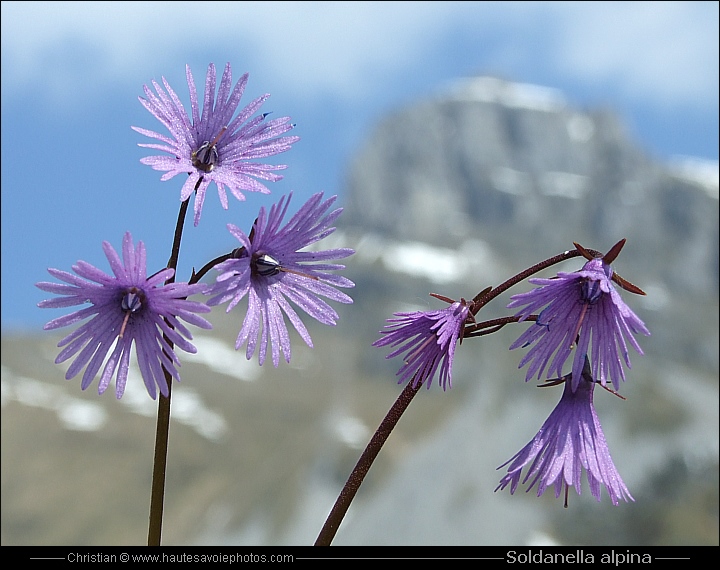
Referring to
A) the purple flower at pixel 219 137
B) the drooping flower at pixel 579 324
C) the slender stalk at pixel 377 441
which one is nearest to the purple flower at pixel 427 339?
the slender stalk at pixel 377 441

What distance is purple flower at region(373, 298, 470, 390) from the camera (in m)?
1.55

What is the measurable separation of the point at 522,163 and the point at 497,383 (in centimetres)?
6008

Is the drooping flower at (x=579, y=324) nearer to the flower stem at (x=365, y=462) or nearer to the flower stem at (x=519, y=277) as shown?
the flower stem at (x=519, y=277)

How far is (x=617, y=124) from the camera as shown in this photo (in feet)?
357

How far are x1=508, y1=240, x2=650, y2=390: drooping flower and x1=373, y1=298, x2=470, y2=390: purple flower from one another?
0.45 ft

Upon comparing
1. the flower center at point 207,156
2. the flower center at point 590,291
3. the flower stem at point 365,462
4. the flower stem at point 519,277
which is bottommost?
the flower stem at point 365,462

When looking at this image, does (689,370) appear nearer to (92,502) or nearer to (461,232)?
(92,502)

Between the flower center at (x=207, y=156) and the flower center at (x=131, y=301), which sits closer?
the flower center at (x=131, y=301)

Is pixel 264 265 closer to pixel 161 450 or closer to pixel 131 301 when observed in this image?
pixel 131 301

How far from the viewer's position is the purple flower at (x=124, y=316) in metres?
1.34

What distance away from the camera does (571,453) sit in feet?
4.99

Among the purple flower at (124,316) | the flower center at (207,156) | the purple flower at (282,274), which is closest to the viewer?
the purple flower at (124,316)

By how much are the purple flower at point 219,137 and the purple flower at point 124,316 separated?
243mm

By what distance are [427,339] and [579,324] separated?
336mm
